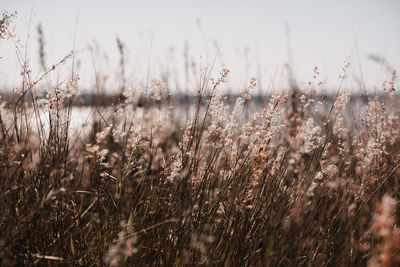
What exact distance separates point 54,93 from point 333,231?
5.67ft

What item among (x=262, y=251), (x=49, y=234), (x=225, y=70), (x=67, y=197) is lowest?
(x=262, y=251)

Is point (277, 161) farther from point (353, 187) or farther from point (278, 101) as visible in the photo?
point (353, 187)

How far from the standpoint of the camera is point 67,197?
1.69 m

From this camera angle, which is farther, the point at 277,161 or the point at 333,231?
the point at 277,161

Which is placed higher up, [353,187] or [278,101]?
[278,101]

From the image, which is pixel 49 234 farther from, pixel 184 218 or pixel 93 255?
pixel 184 218

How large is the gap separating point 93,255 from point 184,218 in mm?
465

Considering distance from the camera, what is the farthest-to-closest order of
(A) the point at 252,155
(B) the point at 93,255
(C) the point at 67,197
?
1. (A) the point at 252,155
2. (C) the point at 67,197
3. (B) the point at 93,255

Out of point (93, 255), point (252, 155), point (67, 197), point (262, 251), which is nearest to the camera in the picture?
point (93, 255)

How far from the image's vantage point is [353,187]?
1863 millimetres

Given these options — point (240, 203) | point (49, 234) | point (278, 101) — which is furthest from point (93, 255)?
point (278, 101)

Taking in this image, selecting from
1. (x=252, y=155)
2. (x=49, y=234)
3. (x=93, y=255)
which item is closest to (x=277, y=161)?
(x=252, y=155)

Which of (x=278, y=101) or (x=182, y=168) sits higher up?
Answer: (x=278, y=101)

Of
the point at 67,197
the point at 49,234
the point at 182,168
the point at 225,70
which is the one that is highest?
the point at 225,70
